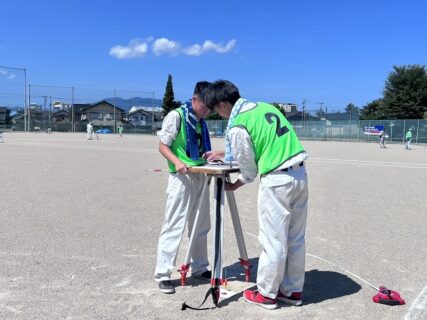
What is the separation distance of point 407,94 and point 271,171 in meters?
73.0

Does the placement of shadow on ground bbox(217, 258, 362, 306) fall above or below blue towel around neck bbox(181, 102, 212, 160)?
below

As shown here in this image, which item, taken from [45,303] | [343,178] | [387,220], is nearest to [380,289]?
[45,303]

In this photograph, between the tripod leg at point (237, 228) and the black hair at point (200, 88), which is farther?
the tripod leg at point (237, 228)

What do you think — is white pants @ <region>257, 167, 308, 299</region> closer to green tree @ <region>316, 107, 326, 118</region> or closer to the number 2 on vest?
the number 2 on vest

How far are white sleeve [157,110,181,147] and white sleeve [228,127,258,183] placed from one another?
2.21 ft

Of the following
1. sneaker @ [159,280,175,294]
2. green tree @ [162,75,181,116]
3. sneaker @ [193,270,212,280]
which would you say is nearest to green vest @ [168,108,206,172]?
sneaker @ [159,280,175,294]

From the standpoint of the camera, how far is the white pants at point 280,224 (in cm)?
387

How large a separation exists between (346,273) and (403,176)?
11.0 meters

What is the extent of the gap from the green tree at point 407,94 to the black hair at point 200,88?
7172cm

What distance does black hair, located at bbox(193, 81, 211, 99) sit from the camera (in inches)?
168

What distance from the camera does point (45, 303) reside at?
414 centimetres

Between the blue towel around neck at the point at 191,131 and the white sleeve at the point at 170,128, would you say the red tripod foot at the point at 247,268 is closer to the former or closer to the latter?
the blue towel around neck at the point at 191,131

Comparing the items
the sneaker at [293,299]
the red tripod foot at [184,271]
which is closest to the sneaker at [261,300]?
the sneaker at [293,299]

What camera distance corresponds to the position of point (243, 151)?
153 inches
